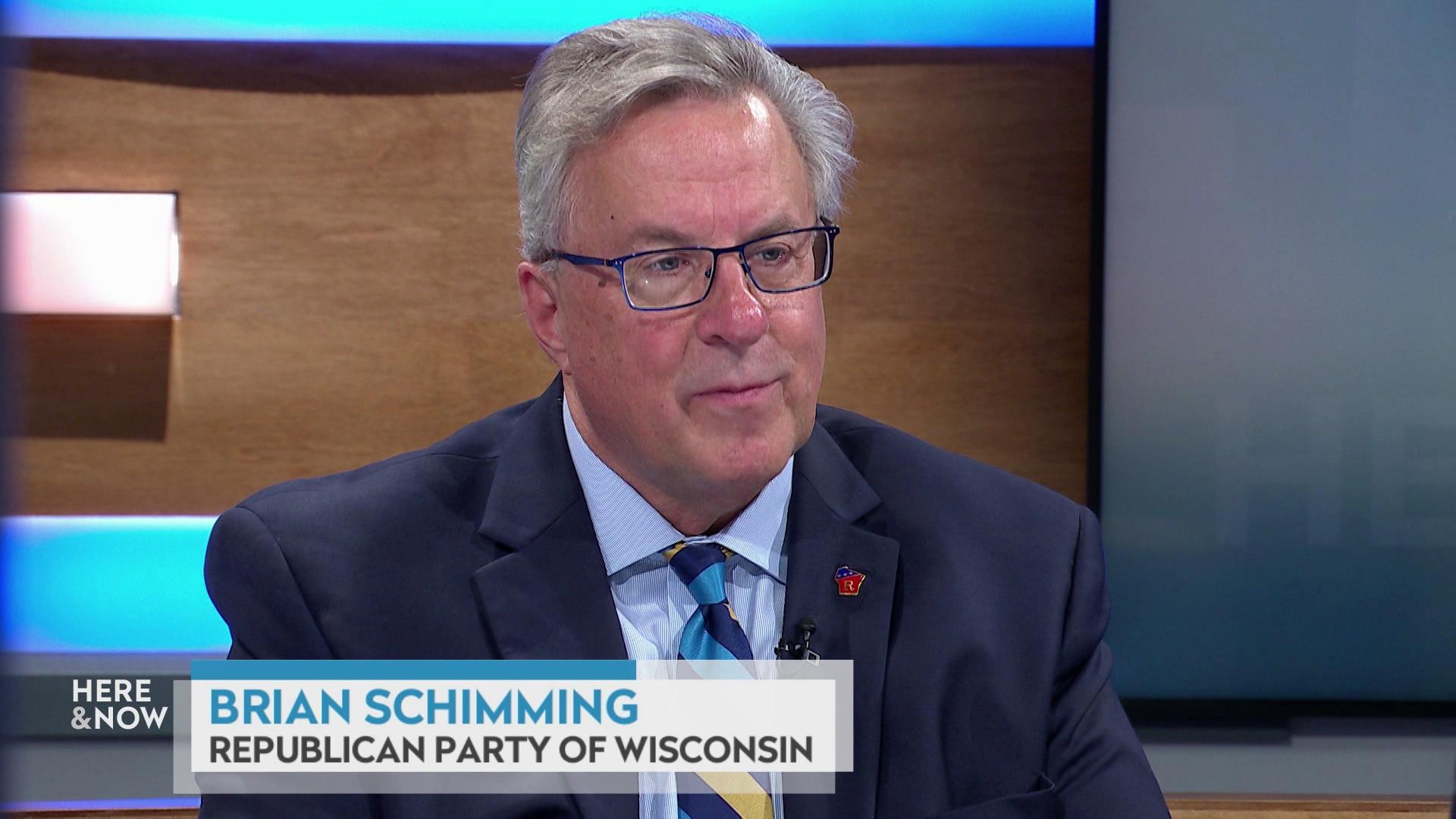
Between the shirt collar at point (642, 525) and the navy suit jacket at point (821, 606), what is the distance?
24mm

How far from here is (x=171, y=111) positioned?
9.25 ft

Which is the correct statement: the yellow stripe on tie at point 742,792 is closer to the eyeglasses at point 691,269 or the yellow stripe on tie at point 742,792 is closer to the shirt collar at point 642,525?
the shirt collar at point 642,525

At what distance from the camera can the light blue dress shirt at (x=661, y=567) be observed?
1.48 m

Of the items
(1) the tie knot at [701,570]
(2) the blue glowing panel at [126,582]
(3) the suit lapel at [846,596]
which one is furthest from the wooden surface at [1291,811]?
(1) the tie knot at [701,570]

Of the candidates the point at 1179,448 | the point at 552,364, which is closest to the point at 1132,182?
the point at 1179,448

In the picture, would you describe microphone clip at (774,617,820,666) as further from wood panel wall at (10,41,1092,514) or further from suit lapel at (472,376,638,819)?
wood panel wall at (10,41,1092,514)

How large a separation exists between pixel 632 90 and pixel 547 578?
0.54 metres

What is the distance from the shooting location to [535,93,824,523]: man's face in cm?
136

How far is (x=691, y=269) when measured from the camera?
1.38 meters

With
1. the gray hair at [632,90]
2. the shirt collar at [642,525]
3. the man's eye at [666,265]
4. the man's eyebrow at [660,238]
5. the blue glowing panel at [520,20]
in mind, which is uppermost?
the blue glowing panel at [520,20]

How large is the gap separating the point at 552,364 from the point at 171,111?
980 millimetres

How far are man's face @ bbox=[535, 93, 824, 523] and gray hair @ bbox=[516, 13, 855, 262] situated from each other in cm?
2

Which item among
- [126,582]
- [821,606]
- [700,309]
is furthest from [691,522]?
[126,582]

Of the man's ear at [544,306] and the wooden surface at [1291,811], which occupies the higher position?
the man's ear at [544,306]
